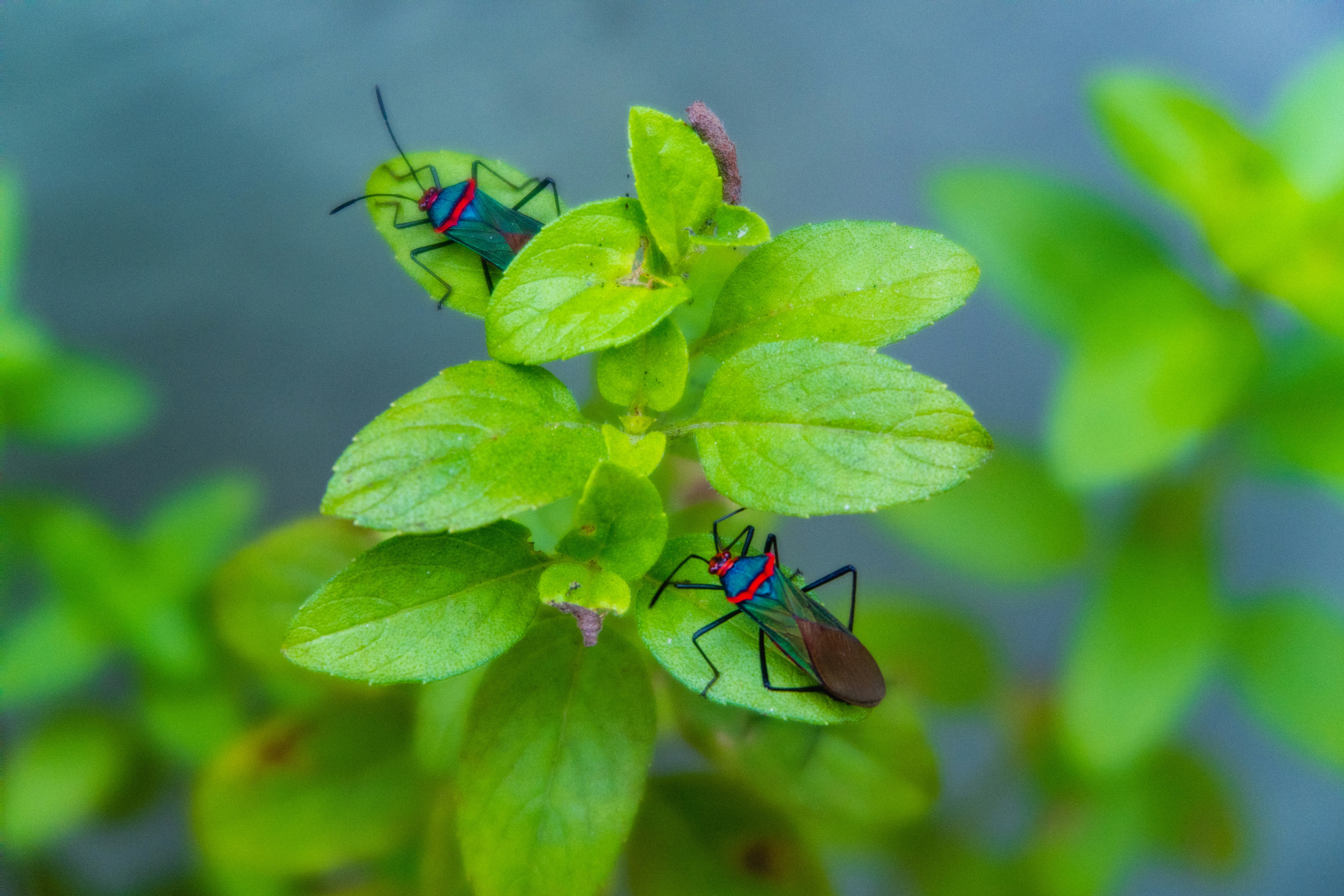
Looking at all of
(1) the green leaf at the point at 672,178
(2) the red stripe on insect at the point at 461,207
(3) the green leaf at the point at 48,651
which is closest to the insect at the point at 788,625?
(1) the green leaf at the point at 672,178

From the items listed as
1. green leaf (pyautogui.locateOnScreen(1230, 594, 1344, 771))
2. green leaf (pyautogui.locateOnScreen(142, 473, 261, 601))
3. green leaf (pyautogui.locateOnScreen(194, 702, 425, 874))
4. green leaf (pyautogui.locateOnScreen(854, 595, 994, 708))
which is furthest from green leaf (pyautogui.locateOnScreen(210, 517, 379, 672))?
green leaf (pyautogui.locateOnScreen(1230, 594, 1344, 771))

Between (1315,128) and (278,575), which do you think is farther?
(1315,128)

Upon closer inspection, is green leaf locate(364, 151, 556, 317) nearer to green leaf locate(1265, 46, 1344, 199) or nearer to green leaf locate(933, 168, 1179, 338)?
green leaf locate(933, 168, 1179, 338)

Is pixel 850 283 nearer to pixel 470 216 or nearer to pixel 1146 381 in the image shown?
pixel 470 216

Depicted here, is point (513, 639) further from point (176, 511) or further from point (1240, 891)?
point (1240, 891)

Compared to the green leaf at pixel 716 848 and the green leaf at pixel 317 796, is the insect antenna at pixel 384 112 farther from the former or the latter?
the green leaf at pixel 716 848

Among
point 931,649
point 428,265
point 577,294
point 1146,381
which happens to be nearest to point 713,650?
point 577,294
